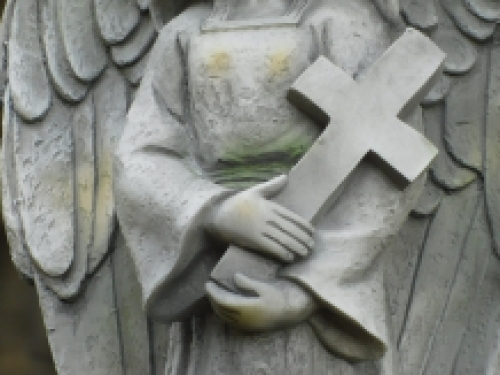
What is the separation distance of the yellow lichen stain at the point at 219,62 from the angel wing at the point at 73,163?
0.33m

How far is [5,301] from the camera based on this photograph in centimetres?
449

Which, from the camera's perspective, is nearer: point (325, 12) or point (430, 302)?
point (325, 12)

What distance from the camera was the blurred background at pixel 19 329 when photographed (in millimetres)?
4445

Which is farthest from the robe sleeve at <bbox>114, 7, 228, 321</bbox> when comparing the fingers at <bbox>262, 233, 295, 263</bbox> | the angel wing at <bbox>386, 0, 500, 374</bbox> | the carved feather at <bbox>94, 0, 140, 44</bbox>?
the angel wing at <bbox>386, 0, 500, 374</bbox>

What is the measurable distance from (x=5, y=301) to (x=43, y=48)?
1.64 m

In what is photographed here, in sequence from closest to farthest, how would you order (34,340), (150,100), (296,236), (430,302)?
(296,236)
(150,100)
(430,302)
(34,340)

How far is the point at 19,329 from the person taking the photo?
4.48 meters

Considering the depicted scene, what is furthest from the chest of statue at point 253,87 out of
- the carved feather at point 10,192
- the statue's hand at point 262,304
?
the carved feather at point 10,192

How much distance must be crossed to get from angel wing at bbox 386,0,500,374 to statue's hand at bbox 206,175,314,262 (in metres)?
0.41

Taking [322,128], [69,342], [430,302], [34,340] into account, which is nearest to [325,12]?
[322,128]

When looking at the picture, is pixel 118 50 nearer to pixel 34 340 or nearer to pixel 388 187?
pixel 388 187

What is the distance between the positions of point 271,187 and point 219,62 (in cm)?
24

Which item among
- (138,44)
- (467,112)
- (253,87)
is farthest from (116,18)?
(467,112)

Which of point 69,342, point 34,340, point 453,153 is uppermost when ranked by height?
point 453,153
